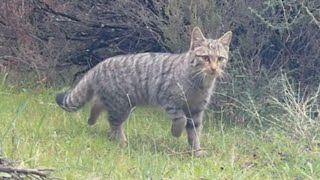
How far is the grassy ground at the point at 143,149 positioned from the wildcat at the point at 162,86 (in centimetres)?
19

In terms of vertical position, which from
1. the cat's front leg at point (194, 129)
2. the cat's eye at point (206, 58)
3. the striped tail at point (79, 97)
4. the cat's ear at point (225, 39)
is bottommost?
the cat's front leg at point (194, 129)

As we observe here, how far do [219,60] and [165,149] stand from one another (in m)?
0.91

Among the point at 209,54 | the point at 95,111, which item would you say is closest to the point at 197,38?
the point at 209,54

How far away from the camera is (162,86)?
7391 millimetres

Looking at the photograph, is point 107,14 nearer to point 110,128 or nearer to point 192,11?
point 192,11

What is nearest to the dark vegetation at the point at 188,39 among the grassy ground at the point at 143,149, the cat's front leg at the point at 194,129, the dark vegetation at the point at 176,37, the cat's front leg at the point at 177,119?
the dark vegetation at the point at 176,37

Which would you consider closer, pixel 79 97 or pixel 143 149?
pixel 143 149

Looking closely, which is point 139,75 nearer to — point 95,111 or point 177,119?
point 95,111

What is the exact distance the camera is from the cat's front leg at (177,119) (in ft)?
23.5

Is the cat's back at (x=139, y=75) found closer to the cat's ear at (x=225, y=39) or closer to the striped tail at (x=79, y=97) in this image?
the striped tail at (x=79, y=97)

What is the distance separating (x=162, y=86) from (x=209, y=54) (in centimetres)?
55

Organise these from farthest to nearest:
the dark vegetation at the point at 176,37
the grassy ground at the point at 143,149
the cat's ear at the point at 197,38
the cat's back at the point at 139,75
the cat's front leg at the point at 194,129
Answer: the dark vegetation at the point at 176,37, the cat's back at the point at 139,75, the cat's ear at the point at 197,38, the cat's front leg at the point at 194,129, the grassy ground at the point at 143,149

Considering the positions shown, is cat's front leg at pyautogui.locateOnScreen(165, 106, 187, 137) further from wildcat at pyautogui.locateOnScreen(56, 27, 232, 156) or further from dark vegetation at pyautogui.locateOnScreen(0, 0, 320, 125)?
dark vegetation at pyautogui.locateOnScreen(0, 0, 320, 125)

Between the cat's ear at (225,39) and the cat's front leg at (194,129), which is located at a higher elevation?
the cat's ear at (225,39)
